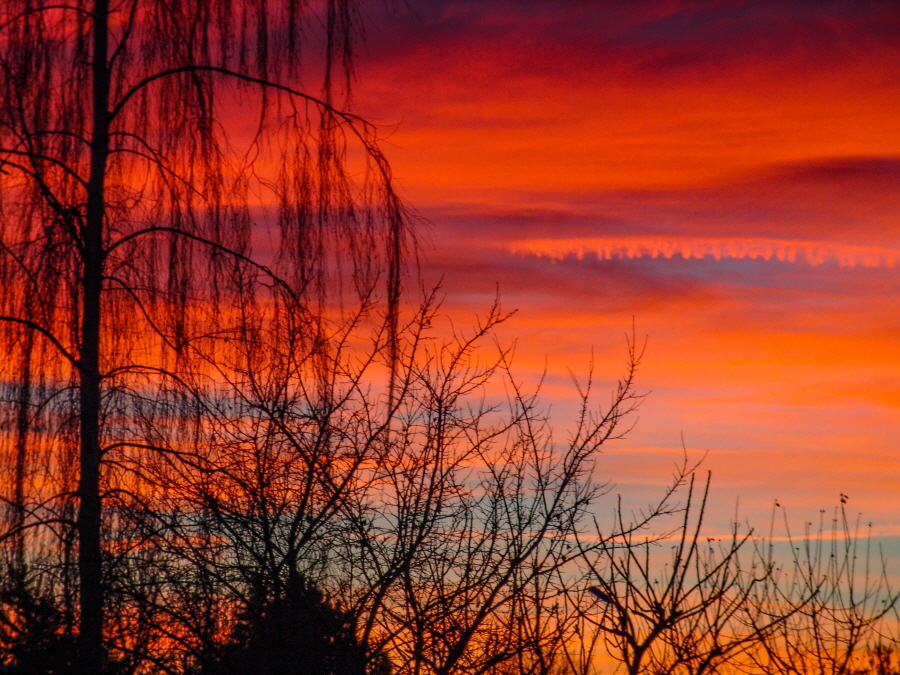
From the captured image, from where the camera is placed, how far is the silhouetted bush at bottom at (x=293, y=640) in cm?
448

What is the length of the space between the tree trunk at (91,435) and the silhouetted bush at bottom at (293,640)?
0.59 m

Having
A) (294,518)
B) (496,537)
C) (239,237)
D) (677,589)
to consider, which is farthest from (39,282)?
(677,589)

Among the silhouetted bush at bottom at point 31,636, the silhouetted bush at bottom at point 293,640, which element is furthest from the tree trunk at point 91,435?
the silhouetted bush at bottom at point 293,640

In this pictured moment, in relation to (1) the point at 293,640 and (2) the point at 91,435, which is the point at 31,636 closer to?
(2) the point at 91,435

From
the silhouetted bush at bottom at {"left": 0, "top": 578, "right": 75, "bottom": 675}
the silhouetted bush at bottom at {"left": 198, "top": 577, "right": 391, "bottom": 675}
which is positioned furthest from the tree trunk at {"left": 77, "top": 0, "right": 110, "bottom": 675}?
the silhouetted bush at bottom at {"left": 198, "top": 577, "right": 391, "bottom": 675}

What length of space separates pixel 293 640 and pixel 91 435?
147 cm

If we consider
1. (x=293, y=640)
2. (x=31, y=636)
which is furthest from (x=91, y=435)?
(x=293, y=640)

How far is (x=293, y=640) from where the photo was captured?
4551mm

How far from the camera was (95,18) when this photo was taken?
4438mm

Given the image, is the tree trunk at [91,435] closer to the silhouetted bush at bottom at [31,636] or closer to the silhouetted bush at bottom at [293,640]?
the silhouetted bush at bottom at [31,636]

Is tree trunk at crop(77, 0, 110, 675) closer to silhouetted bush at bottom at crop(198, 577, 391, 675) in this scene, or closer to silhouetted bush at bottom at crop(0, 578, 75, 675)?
silhouetted bush at bottom at crop(0, 578, 75, 675)

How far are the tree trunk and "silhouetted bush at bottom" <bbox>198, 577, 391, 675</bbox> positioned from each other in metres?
→ 0.59

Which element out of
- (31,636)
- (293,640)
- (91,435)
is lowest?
(293,640)

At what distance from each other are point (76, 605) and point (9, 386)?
1.14 meters
